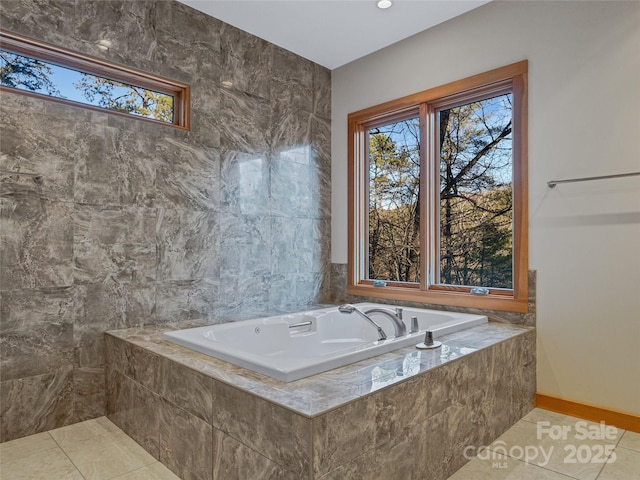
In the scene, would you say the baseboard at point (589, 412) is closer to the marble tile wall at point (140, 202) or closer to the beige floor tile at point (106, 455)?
the marble tile wall at point (140, 202)

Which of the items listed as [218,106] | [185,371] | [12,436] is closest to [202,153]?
[218,106]

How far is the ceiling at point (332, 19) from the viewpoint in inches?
110

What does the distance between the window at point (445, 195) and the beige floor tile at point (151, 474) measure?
2.03 metres

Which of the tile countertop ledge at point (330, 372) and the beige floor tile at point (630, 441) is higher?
the tile countertop ledge at point (330, 372)

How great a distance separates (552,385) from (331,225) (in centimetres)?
212

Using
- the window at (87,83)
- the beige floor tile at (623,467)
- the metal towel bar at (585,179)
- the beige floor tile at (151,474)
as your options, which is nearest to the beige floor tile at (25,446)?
the beige floor tile at (151,474)

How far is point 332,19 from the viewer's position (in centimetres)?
296

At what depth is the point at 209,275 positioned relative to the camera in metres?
2.93

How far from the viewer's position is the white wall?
7.29ft

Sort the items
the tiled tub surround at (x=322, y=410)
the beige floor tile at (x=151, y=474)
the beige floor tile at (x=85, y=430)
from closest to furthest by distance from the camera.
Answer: the tiled tub surround at (x=322, y=410)
the beige floor tile at (x=151, y=474)
the beige floor tile at (x=85, y=430)

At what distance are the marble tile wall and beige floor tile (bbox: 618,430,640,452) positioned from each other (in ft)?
6.38

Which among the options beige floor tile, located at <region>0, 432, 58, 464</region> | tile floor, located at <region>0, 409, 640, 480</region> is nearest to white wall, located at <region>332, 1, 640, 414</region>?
tile floor, located at <region>0, 409, 640, 480</region>

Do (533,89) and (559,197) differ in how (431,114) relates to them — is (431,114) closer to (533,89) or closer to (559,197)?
(533,89)

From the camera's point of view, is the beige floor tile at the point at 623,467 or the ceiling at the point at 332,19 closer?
the beige floor tile at the point at 623,467
